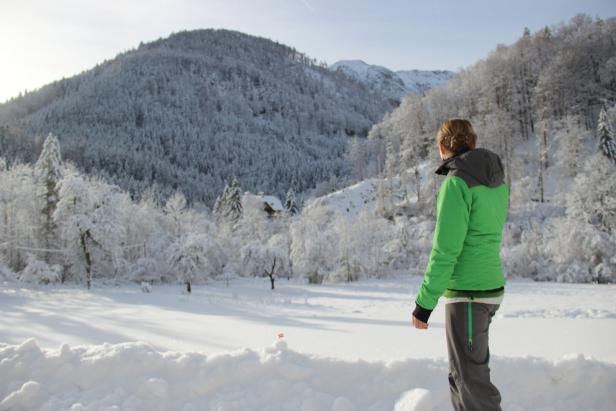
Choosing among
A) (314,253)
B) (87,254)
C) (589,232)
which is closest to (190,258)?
(87,254)

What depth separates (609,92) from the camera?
52906 mm

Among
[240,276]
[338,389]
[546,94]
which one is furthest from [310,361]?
[546,94]

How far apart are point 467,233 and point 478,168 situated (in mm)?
461

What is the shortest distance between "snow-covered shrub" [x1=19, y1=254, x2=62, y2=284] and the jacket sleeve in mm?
35965

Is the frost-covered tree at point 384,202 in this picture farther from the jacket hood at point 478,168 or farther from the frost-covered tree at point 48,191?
the jacket hood at point 478,168

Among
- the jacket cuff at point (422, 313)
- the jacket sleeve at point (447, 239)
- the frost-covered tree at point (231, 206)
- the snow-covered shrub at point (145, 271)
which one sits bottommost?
the snow-covered shrub at point (145, 271)

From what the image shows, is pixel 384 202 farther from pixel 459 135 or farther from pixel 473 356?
pixel 473 356

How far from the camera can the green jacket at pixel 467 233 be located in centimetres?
259

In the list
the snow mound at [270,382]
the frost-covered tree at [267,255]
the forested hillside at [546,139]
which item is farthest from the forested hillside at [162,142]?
the snow mound at [270,382]

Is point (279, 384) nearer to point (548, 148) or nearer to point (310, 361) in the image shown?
point (310, 361)

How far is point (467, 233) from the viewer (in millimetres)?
2689

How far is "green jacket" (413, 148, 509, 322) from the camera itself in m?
2.59

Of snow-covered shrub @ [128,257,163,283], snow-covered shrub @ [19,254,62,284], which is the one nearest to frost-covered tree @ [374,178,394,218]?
snow-covered shrub @ [128,257,163,283]

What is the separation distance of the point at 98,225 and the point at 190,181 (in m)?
90.9
